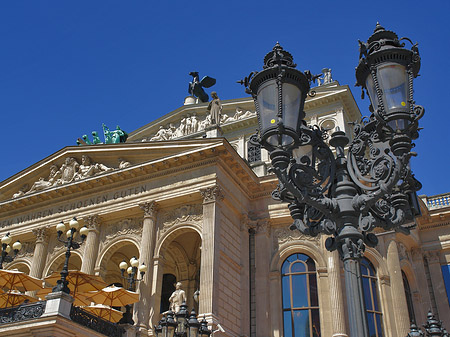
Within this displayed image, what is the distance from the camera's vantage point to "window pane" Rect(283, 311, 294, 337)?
2138cm

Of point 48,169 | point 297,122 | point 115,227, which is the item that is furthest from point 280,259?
point 297,122

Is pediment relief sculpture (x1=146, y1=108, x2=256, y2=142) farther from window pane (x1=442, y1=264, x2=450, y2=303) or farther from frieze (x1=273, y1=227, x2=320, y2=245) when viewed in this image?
window pane (x1=442, y1=264, x2=450, y2=303)

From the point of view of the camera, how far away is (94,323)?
16.7 meters

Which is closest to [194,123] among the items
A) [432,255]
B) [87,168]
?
[87,168]

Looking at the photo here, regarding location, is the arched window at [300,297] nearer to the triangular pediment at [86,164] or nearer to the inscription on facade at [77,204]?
the triangular pediment at [86,164]

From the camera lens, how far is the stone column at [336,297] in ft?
65.2

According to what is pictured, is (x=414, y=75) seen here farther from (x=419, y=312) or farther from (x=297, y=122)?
(x=419, y=312)

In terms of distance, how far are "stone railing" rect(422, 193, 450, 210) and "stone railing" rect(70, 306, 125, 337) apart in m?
18.2

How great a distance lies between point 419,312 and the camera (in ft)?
82.1

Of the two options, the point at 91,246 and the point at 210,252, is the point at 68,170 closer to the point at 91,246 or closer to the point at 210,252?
the point at 91,246

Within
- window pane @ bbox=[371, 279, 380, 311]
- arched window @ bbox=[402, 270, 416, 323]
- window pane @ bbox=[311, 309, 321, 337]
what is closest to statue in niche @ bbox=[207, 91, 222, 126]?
window pane @ bbox=[311, 309, 321, 337]

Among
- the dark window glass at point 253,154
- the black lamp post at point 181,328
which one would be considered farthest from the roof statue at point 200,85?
the black lamp post at point 181,328

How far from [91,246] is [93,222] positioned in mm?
1164

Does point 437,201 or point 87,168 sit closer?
point 87,168
